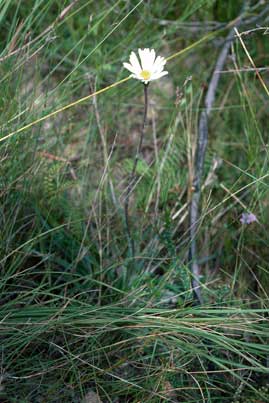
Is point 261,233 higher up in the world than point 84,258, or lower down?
lower down

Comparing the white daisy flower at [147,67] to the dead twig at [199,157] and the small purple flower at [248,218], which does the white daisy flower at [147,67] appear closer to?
the dead twig at [199,157]

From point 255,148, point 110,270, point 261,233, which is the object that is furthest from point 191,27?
point 110,270

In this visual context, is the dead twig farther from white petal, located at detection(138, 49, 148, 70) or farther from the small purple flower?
white petal, located at detection(138, 49, 148, 70)

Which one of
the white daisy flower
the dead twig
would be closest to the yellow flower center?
the white daisy flower

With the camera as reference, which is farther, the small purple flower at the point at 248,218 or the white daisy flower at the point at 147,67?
the small purple flower at the point at 248,218

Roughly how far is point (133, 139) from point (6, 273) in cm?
94

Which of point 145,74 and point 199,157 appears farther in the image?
point 199,157

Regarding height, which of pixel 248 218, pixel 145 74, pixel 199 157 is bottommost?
pixel 248 218

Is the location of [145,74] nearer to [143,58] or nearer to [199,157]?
[143,58]

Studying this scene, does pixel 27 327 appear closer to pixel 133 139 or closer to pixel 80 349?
pixel 80 349

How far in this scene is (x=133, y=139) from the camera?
2400mm

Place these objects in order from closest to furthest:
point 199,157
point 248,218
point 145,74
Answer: point 145,74
point 248,218
point 199,157

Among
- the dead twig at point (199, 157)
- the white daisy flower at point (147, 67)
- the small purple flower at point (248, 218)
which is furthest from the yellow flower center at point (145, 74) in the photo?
the small purple flower at point (248, 218)

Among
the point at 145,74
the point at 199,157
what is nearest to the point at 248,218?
the point at 199,157
